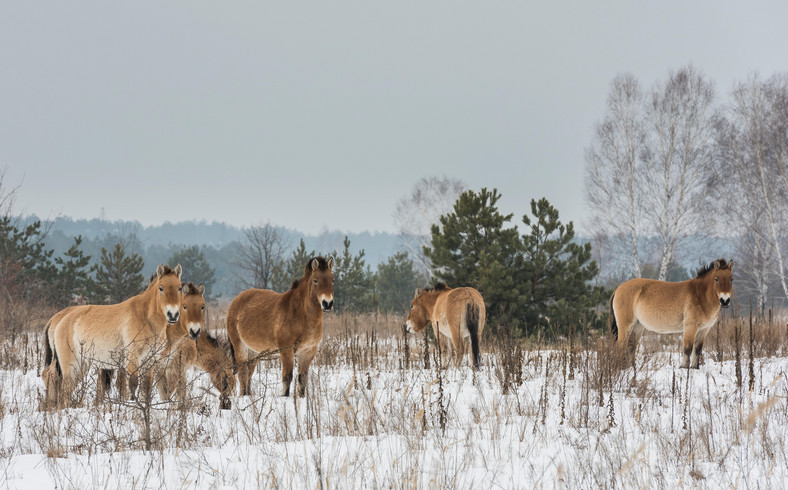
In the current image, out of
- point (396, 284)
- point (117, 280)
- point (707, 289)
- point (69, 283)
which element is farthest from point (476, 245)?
point (69, 283)

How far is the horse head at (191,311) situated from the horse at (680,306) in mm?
6107

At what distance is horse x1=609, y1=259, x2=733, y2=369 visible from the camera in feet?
27.4

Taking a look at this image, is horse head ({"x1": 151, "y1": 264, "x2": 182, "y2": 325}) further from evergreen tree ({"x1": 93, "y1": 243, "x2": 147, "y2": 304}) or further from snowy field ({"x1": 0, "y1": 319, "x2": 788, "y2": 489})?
evergreen tree ({"x1": 93, "y1": 243, "x2": 147, "y2": 304})

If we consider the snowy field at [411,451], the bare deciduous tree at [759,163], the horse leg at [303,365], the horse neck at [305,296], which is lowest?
the snowy field at [411,451]

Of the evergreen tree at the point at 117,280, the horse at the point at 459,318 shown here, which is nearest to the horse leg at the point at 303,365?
the horse at the point at 459,318

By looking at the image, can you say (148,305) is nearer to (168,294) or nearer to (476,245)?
(168,294)

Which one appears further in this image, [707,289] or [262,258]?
[262,258]

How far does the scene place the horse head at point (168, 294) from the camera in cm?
563

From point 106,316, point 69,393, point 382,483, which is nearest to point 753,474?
point 382,483

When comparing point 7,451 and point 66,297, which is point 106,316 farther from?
point 66,297

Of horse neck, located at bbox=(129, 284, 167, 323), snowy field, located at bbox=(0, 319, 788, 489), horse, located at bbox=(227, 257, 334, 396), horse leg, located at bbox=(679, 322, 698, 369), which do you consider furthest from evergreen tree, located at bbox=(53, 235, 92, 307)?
horse leg, located at bbox=(679, 322, 698, 369)

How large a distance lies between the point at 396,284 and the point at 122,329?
24.9 metres

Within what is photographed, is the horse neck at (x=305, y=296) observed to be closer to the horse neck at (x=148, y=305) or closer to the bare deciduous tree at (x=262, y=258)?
the horse neck at (x=148, y=305)

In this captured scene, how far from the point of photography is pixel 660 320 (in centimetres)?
898
